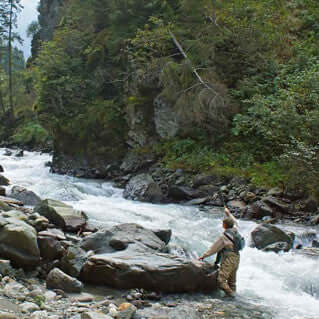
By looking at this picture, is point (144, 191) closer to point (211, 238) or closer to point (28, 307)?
point (211, 238)

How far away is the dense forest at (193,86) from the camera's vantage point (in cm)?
1236

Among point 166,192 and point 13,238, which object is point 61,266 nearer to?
point 13,238

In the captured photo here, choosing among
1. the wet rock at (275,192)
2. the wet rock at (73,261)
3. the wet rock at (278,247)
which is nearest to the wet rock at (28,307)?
the wet rock at (73,261)

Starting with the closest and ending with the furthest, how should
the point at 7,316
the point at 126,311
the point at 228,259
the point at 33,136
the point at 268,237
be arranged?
the point at 7,316
the point at 126,311
the point at 228,259
the point at 268,237
the point at 33,136

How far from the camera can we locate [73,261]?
19.6 feet

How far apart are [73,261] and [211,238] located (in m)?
3.78

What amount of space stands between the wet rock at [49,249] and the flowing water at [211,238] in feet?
7.77

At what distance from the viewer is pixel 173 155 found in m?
15.2

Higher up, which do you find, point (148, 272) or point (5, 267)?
point (5, 267)

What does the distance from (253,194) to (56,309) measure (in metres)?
8.44

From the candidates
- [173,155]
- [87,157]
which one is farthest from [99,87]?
[173,155]

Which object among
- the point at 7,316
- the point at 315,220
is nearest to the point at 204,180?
the point at 315,220

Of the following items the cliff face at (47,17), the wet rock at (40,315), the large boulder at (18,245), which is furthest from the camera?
the cliff face at (47,17)

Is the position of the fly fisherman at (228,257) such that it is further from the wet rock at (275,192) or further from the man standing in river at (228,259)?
the wet rock at (275,192)
